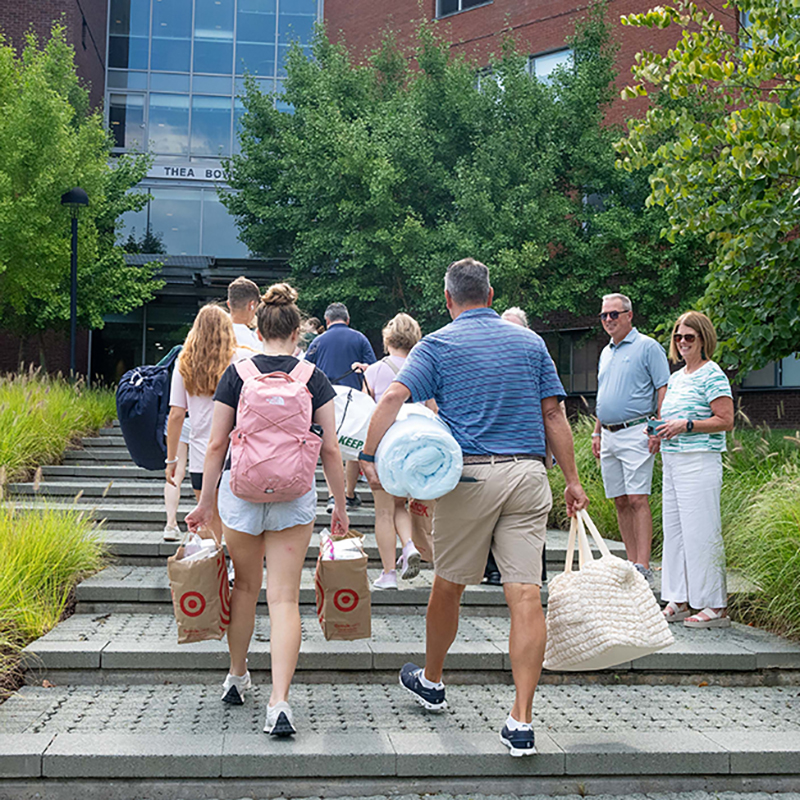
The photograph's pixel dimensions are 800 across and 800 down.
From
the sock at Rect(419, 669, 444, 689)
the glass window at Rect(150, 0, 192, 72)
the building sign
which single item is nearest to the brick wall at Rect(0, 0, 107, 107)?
the glass window at Rect(150, 0, 192, 72)

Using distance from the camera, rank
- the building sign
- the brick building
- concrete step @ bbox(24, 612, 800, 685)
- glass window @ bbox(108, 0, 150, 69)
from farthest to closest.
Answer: glass window @ bbox(108, 0, 150, 69) → the building sign → the brick building → concrete step @ bbox(24, 612, 800, 685)

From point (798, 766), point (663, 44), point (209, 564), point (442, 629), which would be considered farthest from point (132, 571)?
point (663, 44)

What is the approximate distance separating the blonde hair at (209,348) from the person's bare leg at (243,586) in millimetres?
1769

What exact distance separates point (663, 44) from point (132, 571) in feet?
65.2

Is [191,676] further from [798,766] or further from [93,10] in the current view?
[93,10]

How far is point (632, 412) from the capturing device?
269 inches

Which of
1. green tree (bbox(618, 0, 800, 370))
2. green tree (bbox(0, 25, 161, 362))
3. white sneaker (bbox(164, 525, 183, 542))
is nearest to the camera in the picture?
white sneaker (bbox(164, 525, 183, 542))

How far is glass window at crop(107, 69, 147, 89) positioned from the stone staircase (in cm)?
2834

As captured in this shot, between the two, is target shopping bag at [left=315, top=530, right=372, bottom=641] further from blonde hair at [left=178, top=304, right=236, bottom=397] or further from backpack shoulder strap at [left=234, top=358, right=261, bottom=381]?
blonde hair at [left=178, top=304, right=236, bottom=397]

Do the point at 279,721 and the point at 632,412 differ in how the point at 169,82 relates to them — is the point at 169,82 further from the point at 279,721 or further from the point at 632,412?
the point at 279,721

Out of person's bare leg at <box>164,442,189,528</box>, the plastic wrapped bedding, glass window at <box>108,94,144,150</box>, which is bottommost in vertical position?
person's bare leg at <box>164,442,189,528</box>

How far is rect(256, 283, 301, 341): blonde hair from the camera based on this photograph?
4.39 m

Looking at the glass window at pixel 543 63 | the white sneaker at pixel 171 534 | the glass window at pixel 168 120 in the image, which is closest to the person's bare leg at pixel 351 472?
the white sneaker at pixel 171 534

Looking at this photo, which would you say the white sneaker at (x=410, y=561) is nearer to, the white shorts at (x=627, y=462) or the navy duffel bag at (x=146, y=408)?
the white shorts at (x=627, y=462)
